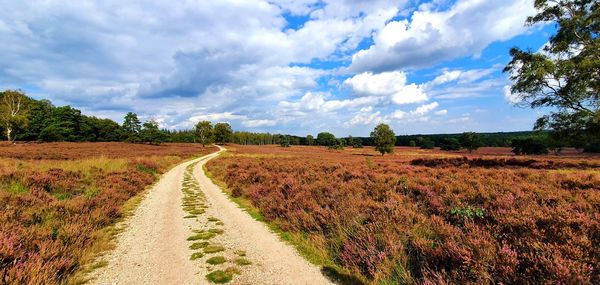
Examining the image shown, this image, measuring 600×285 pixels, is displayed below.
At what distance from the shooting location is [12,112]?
61.2 meters

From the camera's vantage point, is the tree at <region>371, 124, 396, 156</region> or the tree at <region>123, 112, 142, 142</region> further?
the tree at <region>123, 112, 142, 142</region>

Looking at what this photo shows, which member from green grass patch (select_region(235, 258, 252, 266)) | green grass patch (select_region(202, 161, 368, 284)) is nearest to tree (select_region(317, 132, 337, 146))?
green grass patch (select_region(202, 161, 368, 284))

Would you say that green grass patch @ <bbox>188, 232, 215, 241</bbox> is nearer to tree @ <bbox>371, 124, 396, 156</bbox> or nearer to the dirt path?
the dirt path

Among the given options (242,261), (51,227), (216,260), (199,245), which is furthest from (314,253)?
(51,227)

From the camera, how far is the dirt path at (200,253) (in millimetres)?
5441

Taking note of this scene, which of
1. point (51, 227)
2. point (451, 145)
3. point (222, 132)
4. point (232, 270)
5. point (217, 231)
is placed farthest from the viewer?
point (222, 132)

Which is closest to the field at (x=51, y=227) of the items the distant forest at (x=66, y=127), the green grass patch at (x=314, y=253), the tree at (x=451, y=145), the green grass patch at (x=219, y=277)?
the green grass patch at (x=219, y=277)

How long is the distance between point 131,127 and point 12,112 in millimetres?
36143

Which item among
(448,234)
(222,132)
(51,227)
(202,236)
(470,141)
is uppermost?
(222,132)

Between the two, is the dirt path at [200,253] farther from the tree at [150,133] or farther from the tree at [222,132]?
the tree at [222,132]

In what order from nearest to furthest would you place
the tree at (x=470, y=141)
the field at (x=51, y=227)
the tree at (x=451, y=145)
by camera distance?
the field at (x=51, y=227) < the tree at (x=470, y=141) < the tree at (x=451, y=145)

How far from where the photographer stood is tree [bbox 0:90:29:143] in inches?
2313

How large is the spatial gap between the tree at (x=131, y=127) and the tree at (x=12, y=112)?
99.9ft

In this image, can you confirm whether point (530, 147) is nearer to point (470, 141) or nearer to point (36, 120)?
point (470, 141)
